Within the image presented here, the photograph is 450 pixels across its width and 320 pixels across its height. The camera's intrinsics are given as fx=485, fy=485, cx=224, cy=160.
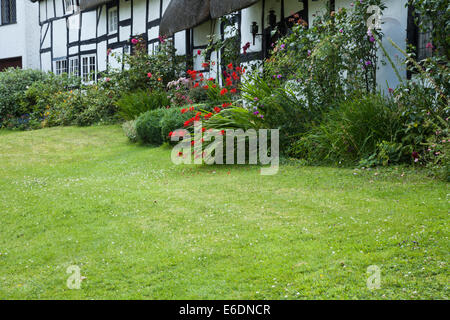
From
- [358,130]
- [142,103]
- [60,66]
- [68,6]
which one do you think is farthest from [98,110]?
[358,130]

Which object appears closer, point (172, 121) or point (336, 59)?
point (336, 59)

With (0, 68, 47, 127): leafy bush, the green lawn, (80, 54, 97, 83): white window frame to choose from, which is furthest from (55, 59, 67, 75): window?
the green lawn

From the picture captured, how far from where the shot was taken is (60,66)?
21.9 m

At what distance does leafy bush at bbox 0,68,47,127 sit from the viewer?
17.6m

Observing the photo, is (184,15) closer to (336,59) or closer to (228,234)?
(336,59)

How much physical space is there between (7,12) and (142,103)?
49.9ft

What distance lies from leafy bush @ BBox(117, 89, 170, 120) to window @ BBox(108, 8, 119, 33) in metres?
6.58

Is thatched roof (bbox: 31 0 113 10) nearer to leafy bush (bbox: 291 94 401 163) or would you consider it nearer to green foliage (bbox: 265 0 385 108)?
green foliage (bbox: 265 0 385 108)

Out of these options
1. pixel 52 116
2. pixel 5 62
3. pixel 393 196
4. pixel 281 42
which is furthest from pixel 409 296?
pixel 5 62

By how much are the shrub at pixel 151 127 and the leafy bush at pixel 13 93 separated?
8.37 m

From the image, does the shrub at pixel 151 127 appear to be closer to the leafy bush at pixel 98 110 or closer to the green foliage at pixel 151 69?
the green foliage at pixel 151 69

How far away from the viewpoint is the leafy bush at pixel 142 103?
12.9 metres

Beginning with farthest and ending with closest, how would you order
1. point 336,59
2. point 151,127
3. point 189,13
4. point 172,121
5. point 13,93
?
point 13,93, point 189,13, point 151,127, point 172,121, point 336,59

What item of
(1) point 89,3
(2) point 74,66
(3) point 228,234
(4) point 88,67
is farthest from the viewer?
(2) point 74,66
